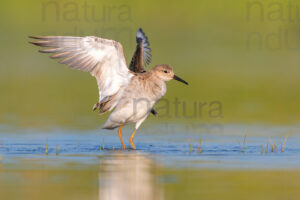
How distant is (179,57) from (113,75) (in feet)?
58.7

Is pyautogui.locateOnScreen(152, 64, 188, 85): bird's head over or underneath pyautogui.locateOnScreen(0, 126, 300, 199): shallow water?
over

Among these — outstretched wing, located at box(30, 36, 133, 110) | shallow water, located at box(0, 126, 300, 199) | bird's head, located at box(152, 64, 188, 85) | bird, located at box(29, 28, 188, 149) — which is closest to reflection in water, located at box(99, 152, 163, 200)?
shallow water, located at box(0, 126, 300, 199)

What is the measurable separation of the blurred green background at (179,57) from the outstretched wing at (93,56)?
121 inches

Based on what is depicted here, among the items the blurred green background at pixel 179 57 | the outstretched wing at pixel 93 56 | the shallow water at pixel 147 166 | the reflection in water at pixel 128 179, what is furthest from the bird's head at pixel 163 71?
the blurred green background at pixel 179 57

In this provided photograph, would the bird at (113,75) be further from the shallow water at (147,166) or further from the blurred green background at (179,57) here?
the blurred green background at (179,57)

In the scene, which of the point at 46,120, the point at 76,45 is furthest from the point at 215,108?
the point at 76,45

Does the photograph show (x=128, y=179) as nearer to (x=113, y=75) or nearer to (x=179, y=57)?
(x=113, y=75)

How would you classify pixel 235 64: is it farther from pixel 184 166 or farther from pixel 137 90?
pixel 184 166

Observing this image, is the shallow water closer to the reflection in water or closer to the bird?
the reflection in water

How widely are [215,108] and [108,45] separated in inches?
271

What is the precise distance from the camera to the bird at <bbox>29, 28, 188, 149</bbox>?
15.0 meters

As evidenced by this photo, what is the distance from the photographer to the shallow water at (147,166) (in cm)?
1056

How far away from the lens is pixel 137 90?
613 inches

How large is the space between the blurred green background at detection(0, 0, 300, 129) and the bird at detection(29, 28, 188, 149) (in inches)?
110
